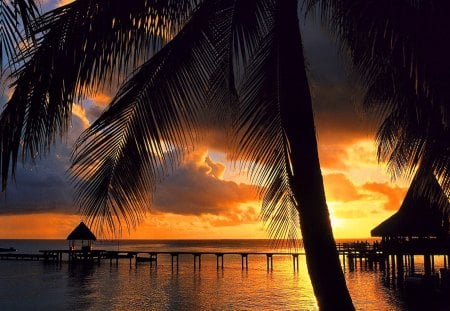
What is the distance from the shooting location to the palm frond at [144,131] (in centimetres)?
457

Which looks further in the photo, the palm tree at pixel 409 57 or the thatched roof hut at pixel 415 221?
the thatched roof hut at pixel 415 221

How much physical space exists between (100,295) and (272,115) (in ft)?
94.9

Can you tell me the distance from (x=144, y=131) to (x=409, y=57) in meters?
2.41

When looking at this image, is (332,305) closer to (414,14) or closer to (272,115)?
(272,115)

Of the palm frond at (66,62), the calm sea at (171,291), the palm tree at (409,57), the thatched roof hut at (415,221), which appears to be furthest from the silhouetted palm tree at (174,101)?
the calm sea at (171,291)

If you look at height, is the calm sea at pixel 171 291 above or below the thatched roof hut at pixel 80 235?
below

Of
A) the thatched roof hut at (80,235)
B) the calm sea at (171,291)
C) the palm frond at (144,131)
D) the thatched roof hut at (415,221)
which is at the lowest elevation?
the calm sea at (171,291)

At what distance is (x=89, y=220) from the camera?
A: 4520 millimetres

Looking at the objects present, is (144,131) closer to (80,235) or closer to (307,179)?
(307,179)

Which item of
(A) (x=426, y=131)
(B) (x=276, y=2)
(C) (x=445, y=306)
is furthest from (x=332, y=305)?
(C) (x=445, y=306)

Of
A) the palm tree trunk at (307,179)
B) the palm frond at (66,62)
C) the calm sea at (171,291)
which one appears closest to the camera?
the palm frond at (66,62)

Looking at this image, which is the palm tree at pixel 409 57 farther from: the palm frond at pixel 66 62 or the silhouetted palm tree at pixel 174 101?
the palm frond at pixel 66 62

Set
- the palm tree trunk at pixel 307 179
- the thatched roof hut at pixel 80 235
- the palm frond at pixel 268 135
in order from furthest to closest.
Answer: the thatched roof hut at pixel 80 235
the palm frond at pixel 268 135
the palm tree trunk at pixel 307 179

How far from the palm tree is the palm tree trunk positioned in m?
0.68
